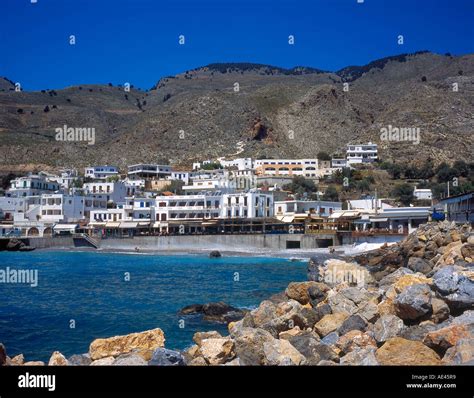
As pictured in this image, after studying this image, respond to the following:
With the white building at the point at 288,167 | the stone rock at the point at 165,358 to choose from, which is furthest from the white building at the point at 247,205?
the stone rock at the point at 165,358

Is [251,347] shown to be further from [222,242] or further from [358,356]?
[222,242]

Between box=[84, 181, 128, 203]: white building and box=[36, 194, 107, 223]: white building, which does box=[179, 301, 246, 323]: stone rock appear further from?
box=[84, 181, 128, 203]: white building

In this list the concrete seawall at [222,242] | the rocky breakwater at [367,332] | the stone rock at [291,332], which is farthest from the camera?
the concrete seawall at [222,242]

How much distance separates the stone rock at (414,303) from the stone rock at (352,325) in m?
0.91

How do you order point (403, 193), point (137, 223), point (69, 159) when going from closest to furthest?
point (137, 223) → point (403, 193) → point (69, 159)

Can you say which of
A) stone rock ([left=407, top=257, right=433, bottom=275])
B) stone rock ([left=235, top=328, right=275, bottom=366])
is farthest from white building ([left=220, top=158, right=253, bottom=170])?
stone rock ([left=235, top=328, right=275, bottom=366])

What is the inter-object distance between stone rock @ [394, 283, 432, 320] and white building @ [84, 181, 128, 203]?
264 feet

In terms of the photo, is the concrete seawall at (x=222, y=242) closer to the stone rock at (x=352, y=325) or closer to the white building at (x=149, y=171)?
the white building at (x=149, y=171)

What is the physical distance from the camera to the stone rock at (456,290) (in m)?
11.7

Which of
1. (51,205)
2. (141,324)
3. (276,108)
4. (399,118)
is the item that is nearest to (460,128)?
(399,118)

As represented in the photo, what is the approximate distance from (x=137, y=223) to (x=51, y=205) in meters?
14.0

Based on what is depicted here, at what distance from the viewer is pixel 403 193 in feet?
288

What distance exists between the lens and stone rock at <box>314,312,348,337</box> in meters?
13.8
